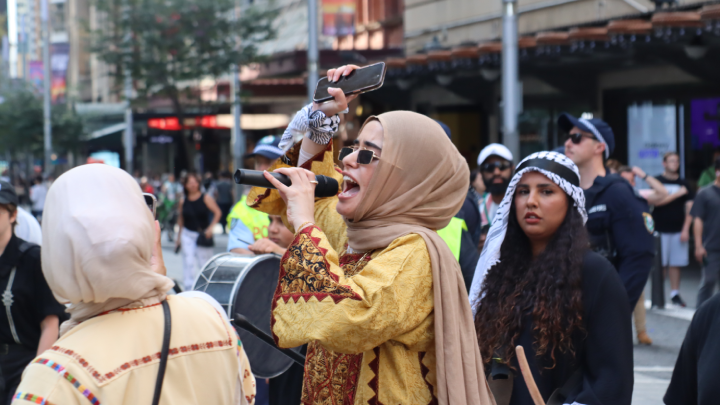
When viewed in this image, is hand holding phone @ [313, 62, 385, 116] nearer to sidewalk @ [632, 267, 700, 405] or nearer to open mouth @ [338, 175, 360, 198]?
open mouth @ [338, 175, 360, 198]

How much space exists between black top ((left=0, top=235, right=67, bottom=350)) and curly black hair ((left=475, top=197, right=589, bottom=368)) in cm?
214

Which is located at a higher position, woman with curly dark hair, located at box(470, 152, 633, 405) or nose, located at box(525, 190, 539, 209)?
nose, located at box(525, 190, 539, 209)

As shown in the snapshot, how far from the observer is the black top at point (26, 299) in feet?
12.9

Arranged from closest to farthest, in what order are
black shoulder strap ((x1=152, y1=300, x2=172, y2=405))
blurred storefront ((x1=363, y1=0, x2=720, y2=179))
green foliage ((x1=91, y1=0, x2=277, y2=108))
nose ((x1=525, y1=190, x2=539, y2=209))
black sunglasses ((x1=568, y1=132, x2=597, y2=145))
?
black shoulder strap ((x1=152, y1=300, x2=172, y2=405)) < nose ((x1=525, y1=190, x2=539, y2=209)) < black sunglasses ((x1=568, y1=132, x2=597, y2=145)) < blurred storefront ((x1=363, y1=0, x2=720, y2=179)) < green foliage ((x1=91, y1=0, x2=277, y2=108))

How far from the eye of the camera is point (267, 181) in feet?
8.05

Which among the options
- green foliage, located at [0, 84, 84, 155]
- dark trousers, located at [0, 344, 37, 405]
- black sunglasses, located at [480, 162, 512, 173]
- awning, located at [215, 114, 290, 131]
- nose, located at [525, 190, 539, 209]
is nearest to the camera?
nose, located at [525, 190, 539, 209]

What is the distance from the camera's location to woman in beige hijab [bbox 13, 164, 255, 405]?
199 centimetres

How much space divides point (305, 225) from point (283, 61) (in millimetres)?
19418

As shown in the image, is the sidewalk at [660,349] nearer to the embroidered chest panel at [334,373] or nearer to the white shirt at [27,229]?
the embroidered chest panel at [334,373]

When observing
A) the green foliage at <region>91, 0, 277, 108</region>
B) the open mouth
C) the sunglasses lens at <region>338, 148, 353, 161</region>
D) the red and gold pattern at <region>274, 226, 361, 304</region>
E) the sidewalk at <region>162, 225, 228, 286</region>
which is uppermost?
the green foliage at <region>91, 0, 277, 108</region>

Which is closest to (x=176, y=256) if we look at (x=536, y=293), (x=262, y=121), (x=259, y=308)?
(x=262, y=121)

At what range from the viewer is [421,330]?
7.92 feet

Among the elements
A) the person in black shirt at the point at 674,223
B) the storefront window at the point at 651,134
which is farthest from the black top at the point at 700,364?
the storefront window at the point at 651,134

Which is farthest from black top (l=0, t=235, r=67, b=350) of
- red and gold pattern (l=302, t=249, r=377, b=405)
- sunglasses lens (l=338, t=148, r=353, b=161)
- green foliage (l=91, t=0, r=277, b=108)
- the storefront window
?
green foliage (l=91, t=0, r=277, b=108)
